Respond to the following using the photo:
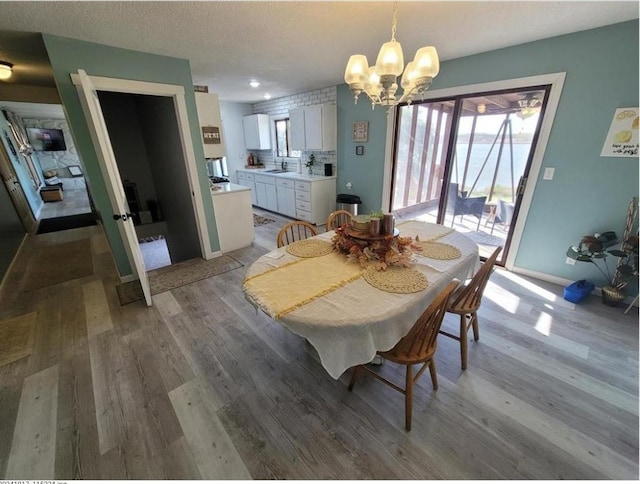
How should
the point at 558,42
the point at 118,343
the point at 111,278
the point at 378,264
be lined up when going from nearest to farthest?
the point at 378,264, the point at 118,343, the point at 558,42, the point at 111,278

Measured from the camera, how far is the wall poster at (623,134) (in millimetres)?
2105

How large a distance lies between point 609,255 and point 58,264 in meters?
6.51

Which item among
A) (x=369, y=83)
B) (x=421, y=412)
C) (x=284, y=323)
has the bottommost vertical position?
(x=421, y=412)

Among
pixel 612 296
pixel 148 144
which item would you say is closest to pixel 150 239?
pixel 148 144

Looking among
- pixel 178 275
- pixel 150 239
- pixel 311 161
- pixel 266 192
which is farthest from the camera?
pixel 266 192

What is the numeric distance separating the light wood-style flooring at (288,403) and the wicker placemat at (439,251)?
0.72 metres

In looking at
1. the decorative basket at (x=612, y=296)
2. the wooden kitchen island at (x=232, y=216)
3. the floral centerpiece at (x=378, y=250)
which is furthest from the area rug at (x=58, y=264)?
the decorative basket at (x=612, y=296)

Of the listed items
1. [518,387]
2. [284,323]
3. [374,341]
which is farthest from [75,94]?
[518,387]

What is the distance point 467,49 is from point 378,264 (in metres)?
2.67

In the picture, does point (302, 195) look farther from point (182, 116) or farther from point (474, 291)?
point (474, 291)

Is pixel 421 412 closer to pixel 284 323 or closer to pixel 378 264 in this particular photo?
pixel 378 264

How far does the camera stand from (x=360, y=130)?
411 centimetres

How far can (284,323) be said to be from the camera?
1.18m

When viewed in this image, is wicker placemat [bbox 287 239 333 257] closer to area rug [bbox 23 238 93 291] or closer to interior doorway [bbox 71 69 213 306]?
interior doorway [bbox 71 69 213 306]
